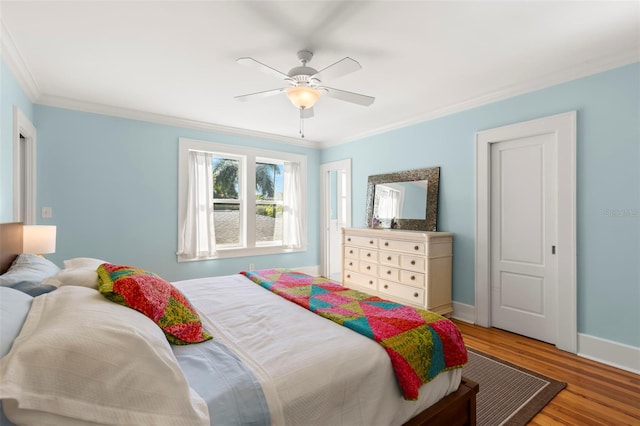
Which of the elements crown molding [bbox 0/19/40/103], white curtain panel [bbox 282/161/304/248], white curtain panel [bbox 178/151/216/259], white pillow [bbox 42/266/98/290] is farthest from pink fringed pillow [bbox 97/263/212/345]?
white curtain panel [bbox 282/161/304/248]

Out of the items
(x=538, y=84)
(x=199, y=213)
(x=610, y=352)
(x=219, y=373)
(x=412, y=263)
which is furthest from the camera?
(x=199, y=213)

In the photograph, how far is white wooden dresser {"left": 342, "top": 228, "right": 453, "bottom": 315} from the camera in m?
3.42

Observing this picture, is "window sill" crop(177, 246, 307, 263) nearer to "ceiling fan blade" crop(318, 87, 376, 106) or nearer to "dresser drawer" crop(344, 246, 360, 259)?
"dresser drawer" crop(344, 246, 360, 259)

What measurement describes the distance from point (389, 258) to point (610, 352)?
2.08m

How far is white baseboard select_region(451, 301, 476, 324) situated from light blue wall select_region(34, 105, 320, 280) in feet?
10.6

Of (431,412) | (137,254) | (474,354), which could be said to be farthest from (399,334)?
(137,254)

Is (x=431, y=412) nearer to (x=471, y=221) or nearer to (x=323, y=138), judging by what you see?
(x=471, y=221)

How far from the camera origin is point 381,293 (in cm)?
392

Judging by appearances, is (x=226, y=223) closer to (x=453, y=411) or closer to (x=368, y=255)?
(x=368, y=255)

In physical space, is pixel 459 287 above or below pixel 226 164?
below

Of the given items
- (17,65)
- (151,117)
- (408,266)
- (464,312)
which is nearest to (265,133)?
(151,117)

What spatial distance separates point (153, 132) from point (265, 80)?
203cm

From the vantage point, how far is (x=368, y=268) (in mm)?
4102

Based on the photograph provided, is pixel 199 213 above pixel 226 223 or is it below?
above
